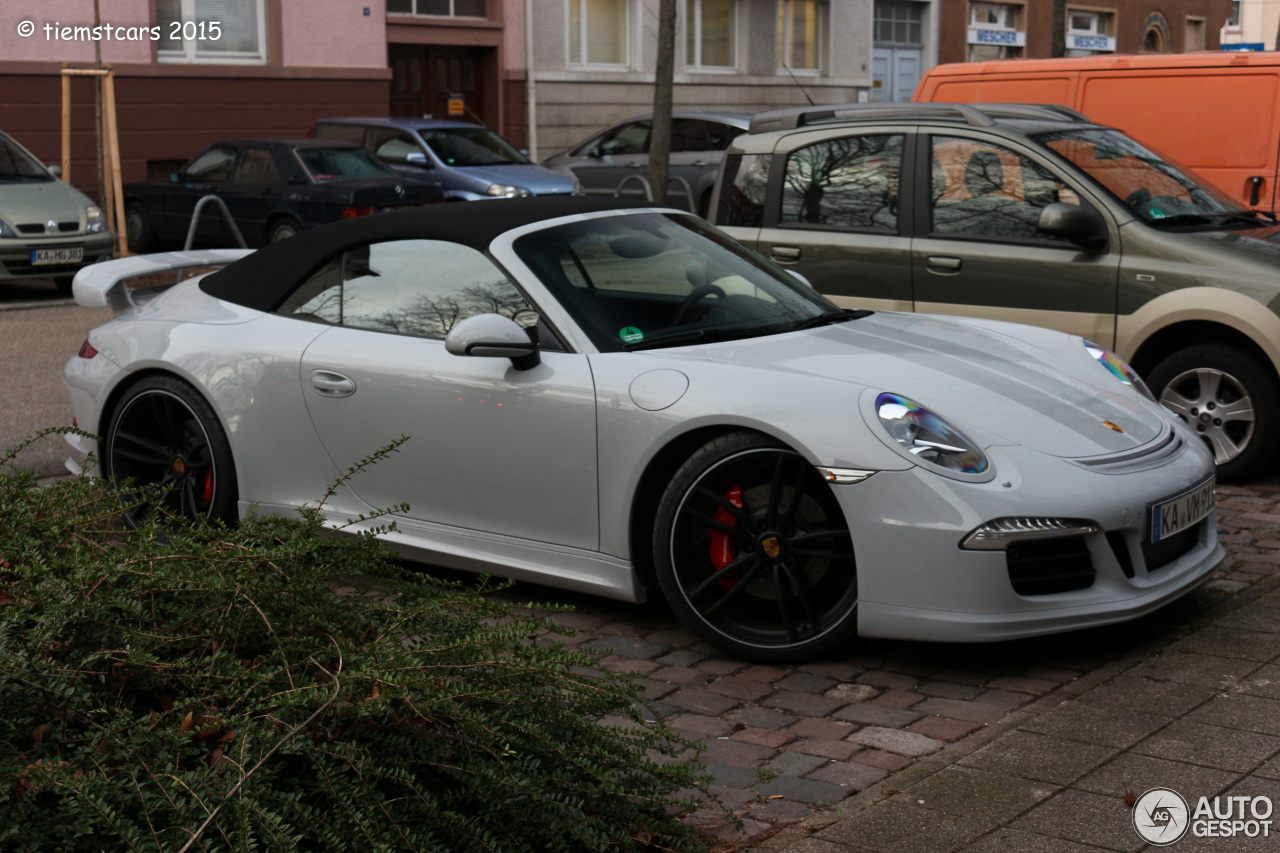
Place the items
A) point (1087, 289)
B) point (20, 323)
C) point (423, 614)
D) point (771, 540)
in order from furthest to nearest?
point (20, 323) < point (1087, 289) < point (771, 540) < point (423, 614)

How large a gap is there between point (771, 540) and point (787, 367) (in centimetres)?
55

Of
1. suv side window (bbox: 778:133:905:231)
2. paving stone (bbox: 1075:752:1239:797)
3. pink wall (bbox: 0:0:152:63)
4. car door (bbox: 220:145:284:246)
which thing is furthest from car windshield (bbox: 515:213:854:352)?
pink wall (bbox: 0:0:152:63)

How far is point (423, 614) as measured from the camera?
10.6 ft

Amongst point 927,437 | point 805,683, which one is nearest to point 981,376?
point 927,437

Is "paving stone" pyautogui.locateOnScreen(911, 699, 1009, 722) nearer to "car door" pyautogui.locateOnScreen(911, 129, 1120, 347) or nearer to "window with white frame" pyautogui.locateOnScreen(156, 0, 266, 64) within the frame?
"car door" pyautogui.locateOnScreen(911, 129, 1120, 347)

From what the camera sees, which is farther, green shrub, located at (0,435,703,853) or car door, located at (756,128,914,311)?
car door, located at (756,128,914,311)

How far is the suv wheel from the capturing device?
6.56m

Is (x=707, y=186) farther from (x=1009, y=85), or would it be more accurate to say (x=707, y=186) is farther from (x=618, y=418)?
(x=618, y=418)

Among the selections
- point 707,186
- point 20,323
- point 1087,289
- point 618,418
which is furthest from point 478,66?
point 618,418

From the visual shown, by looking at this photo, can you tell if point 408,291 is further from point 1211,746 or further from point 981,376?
point 1211,746

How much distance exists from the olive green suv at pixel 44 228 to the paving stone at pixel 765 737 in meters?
11.3

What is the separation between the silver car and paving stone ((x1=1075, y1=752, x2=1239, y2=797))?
675 millimetres

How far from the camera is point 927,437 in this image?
421 centimetres

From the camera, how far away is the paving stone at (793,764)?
3.65m
